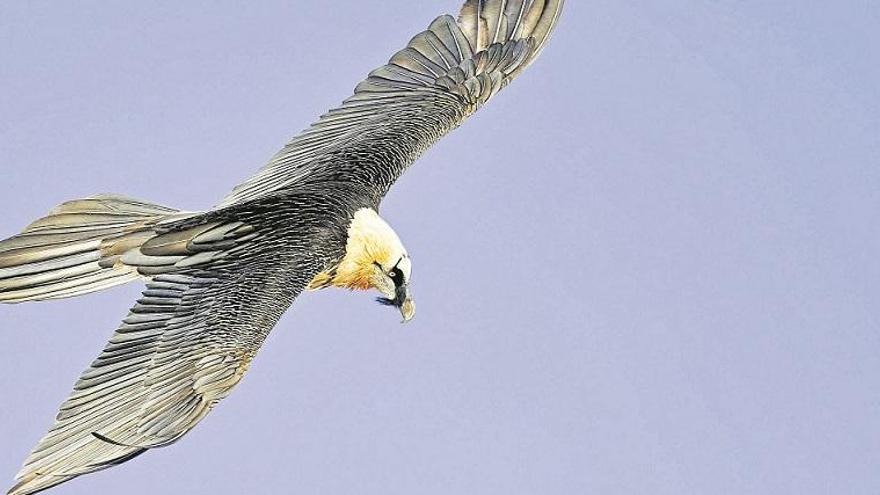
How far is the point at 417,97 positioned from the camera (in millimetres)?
12961

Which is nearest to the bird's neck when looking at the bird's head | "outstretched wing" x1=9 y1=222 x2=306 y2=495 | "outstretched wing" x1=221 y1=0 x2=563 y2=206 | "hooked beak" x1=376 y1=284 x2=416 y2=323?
the bird's head

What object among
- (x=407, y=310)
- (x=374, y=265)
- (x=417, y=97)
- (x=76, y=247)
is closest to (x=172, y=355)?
(x=76, y=247)

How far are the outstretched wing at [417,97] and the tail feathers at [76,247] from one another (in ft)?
3.25

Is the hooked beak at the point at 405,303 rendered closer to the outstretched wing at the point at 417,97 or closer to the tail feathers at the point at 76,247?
the outstretched wing at the point at 417,97

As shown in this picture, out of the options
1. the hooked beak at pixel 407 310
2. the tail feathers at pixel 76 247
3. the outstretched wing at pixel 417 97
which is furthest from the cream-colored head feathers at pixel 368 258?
the tail feathers at pixel 76 247

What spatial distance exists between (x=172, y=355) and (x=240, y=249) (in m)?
1.09

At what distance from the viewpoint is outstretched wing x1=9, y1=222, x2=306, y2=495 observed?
29.0 feet

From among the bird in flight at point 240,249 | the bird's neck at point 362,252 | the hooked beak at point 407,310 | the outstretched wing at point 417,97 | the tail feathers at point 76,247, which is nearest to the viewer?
the bird in flight at point 240,249

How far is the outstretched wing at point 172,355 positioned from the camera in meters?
8.84

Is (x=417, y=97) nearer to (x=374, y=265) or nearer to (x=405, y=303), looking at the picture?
(x=374, y=265)

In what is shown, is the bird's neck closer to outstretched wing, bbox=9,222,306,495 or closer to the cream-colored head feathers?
the cream-colored head feathers

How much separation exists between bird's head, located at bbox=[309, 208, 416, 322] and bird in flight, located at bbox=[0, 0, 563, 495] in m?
0.01

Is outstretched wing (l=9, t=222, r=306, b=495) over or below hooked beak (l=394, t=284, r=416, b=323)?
below

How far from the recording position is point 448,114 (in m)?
13.0
